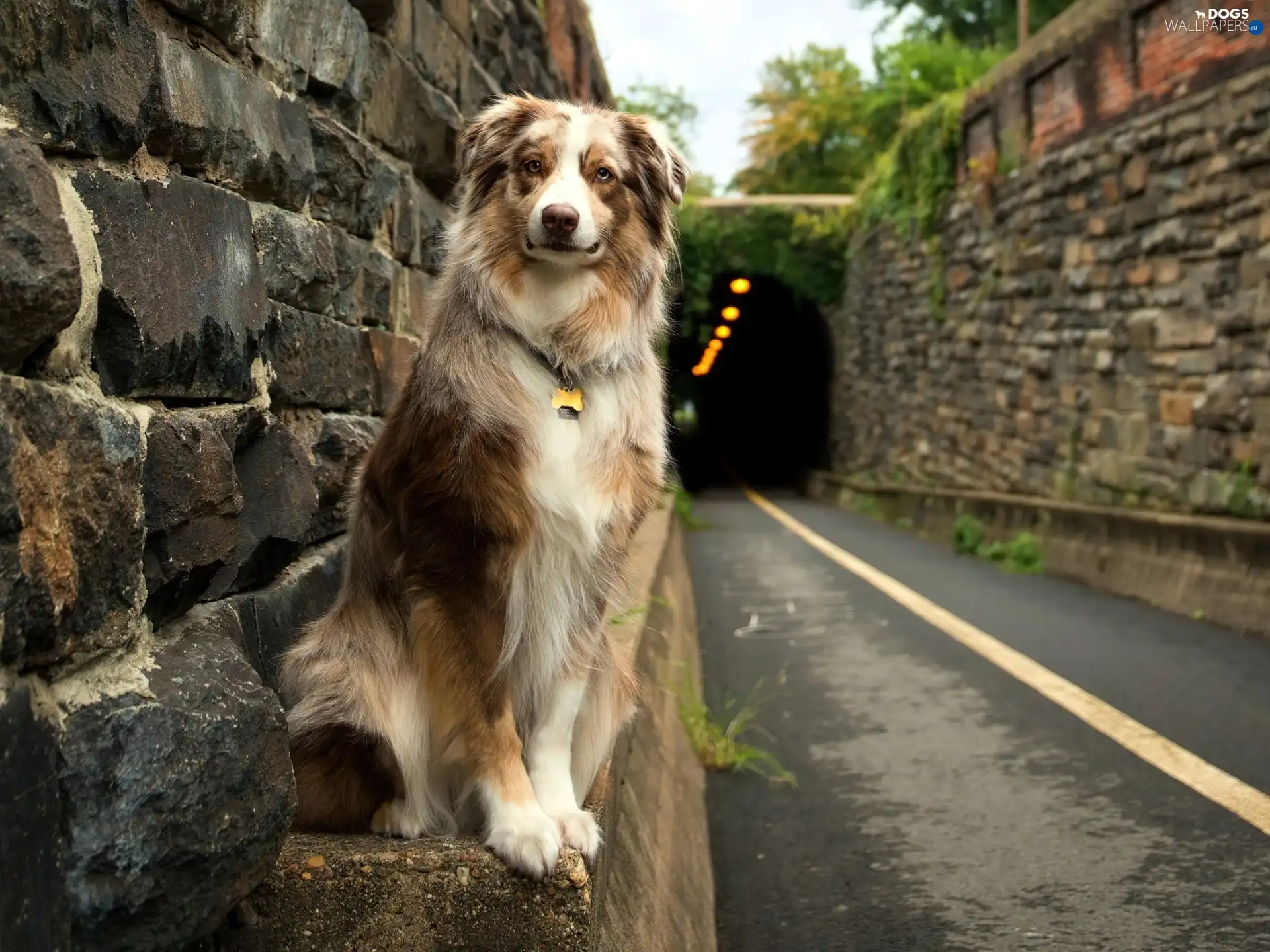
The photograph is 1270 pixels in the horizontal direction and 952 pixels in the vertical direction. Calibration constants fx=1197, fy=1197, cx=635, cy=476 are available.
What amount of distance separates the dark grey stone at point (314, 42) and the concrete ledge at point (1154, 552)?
23.1 feet

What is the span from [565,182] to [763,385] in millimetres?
36138

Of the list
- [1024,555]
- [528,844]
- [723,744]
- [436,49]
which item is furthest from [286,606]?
[1024,555]

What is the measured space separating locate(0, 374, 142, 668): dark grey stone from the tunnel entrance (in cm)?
2014

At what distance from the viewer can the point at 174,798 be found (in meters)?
1.81

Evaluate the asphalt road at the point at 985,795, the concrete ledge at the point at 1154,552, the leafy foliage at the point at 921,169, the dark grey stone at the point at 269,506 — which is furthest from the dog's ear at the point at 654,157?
the leafy foliage at the point at 921,169

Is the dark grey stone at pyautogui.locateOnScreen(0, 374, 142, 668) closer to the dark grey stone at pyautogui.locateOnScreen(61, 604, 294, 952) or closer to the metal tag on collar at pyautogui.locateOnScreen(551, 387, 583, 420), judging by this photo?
the dark grey stone at pyautogui.locateOnScreen(61, 604, 294, 952)

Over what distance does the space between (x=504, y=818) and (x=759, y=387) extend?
3750 cm

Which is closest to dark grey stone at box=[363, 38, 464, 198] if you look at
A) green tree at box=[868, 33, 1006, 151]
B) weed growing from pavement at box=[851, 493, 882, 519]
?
weed growing from pavement at box=[851, 493, 882, 519]

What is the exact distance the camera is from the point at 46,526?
160cm

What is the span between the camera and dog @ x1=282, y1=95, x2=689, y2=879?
260 centimetres

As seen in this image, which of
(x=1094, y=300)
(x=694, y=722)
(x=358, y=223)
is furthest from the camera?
(x=1094, y=300)

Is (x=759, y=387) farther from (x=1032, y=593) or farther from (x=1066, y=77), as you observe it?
(x=1032, y=593)

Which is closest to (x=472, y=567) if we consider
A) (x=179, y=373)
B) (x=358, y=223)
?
(x=179, y=373)

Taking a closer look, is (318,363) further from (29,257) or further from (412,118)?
(29,257)
